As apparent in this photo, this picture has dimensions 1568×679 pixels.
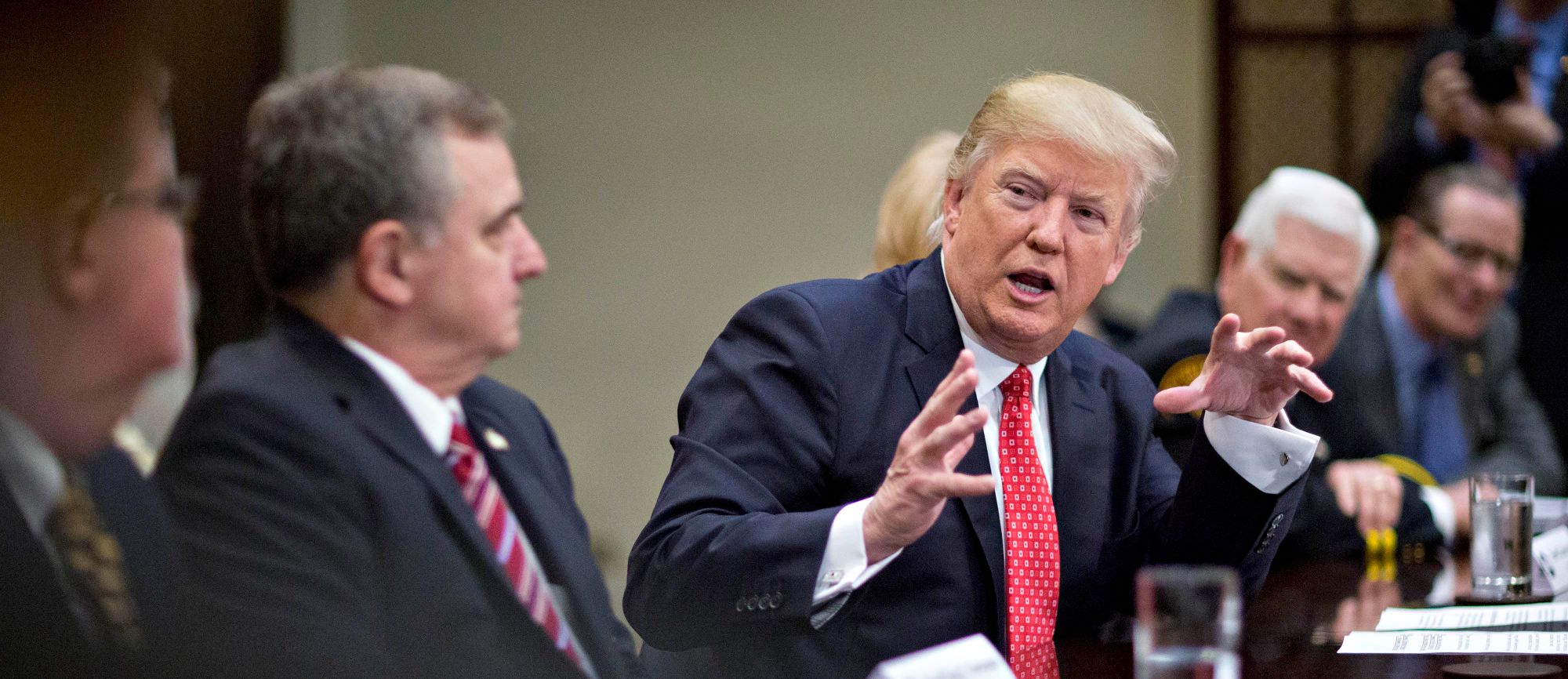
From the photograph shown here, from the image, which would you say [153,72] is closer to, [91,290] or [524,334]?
[91,290]

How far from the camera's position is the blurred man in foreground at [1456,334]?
3.41 metres

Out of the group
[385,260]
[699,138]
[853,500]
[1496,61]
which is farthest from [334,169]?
[699,138]

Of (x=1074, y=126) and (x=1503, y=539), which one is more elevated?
(x=1074, y=126)

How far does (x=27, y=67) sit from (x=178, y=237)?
151 mm

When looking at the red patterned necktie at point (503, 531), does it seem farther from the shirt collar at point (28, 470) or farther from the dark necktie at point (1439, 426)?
the dark necktie at point (1439, 426)

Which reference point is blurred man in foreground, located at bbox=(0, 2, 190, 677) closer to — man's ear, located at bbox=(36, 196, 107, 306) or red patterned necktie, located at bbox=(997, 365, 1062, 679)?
man's ear, located at bbox=(36, 196, 107, 306)

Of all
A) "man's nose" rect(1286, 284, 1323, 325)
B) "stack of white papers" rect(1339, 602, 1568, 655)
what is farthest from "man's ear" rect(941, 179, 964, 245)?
"man's nose" rect(1286, 284, 1323, 325)

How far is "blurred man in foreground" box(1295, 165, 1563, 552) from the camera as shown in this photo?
341 centimetres

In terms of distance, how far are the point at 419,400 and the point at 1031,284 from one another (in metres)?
0.82

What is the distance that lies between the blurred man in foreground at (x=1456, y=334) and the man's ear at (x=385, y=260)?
8.84ft

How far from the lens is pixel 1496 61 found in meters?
3.28

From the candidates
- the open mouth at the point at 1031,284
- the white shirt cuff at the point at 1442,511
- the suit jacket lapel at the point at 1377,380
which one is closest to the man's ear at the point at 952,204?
the open mouth at the point at 1031,284

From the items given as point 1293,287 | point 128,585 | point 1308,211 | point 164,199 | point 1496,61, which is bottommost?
point 1293,287

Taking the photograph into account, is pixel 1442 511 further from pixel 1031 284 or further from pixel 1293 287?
pixel 1031 284
